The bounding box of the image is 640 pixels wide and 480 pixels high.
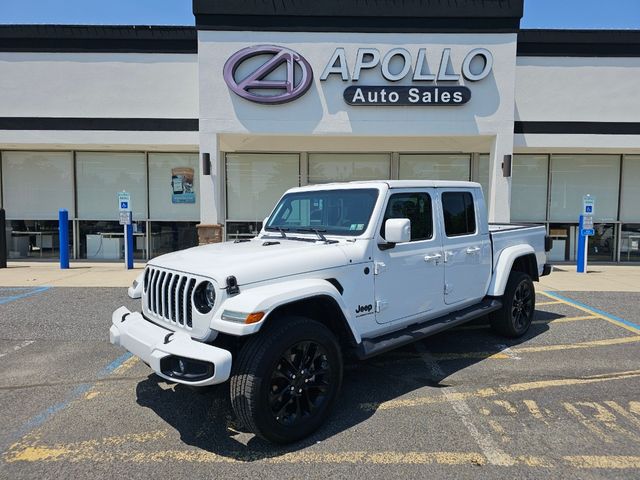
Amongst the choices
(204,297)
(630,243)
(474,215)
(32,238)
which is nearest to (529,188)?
(630,243)

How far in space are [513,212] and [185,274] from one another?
12.6 metres

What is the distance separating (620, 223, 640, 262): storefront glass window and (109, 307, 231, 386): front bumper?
1488cm

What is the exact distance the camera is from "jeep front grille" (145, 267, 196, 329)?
3.16 meters

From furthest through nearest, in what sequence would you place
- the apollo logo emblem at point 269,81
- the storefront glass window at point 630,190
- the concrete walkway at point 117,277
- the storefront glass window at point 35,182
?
the storefront glass window at point 35,182, the storefront glass window at point 630,190, the apollo logo emblem at point 269,81, the concrete walkway at point 117,277

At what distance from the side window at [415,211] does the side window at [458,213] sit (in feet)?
0.92

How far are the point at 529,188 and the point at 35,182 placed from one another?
51.4 ft

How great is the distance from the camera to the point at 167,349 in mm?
2914

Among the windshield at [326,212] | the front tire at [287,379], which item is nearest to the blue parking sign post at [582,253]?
the windshield at [326,212]

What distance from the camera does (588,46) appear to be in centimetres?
1156

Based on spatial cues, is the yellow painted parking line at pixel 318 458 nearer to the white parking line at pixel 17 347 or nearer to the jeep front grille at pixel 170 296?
the jeep front grille at pixel 170 296

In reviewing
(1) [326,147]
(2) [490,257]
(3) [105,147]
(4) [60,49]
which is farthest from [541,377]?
(4) [60,49]

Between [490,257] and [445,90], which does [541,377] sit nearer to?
[490,257]

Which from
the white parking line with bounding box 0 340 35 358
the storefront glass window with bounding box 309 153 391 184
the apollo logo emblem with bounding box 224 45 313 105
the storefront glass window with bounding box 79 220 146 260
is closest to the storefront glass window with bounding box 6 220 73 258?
the storefront glass window with bounding box 79 220 146 260

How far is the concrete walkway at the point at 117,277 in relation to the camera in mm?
9234
